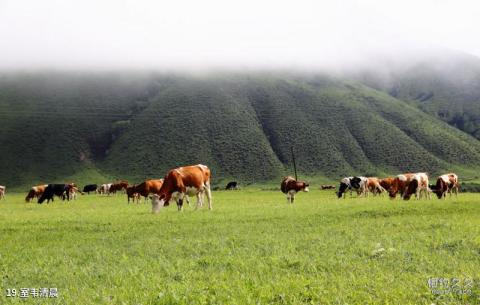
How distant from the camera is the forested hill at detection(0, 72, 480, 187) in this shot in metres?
147

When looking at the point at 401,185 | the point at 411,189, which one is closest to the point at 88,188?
the point at 401,185

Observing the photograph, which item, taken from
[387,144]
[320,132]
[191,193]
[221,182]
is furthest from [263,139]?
[191,193]

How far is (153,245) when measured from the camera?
46.4 ft

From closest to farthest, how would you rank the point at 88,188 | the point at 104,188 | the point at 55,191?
the point at 55,191 → the point at 104,188 → the point at 88,188

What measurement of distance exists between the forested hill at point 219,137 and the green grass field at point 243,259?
122576 millimetres

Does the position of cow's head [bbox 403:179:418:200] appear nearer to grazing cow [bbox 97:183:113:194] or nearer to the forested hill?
grazing cow [bbox 97:183:113:194]

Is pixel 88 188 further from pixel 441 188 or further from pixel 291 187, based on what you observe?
pixel 441 188

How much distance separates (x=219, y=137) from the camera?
16138 cm

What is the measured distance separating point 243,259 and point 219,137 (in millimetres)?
150438

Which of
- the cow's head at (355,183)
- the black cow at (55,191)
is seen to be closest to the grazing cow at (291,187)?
the cow's head at (355,183)

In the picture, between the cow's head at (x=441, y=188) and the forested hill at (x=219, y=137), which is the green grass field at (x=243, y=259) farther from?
the forested hill at (x=219, y=137)

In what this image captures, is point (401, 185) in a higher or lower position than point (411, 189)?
lower

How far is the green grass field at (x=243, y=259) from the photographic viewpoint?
8359 millimetres

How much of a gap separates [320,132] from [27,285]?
15910cm
